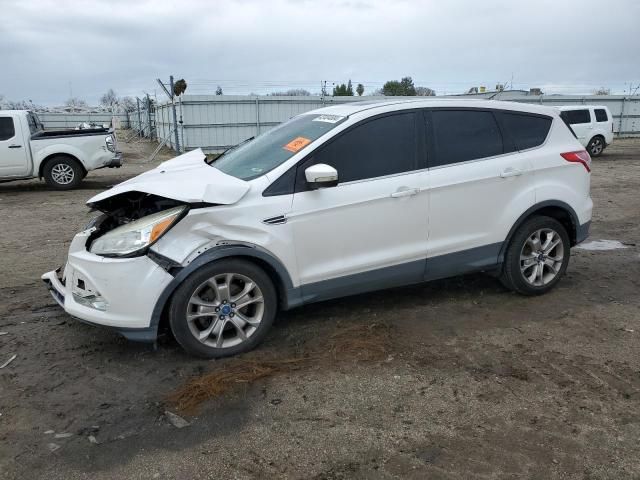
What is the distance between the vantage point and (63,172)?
12883mm

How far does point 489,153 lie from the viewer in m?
4.79

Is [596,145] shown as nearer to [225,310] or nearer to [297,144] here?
[297,144]

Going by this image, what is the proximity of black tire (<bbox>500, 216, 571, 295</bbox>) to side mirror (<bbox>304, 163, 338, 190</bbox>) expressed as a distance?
1.95 meters

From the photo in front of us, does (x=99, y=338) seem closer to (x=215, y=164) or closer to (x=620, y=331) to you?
(x=215, y=164)

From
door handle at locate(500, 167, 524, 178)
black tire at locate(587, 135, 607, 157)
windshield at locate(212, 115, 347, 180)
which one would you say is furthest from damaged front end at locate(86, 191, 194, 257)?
black tire at locate(587, 135, 607, 157)

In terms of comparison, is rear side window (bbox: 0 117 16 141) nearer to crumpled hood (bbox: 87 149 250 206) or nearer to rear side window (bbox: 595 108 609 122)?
crumpled hood (bbox: 87 149 250 206)

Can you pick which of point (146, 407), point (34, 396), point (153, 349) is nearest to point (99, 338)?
point (153, 349)

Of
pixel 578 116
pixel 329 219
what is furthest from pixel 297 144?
pixel 578 116

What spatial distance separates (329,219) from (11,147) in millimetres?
10801

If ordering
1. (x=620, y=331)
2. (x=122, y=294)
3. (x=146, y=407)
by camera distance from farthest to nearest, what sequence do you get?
(x=620, y=331) < (x=122, y=294) < (x=146, y=407)

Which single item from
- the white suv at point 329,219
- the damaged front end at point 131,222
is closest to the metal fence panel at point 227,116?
the white suv at point 329,219

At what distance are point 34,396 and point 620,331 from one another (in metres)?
4.27

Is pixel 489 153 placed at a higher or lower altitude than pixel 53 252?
higher

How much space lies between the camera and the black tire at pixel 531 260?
4945 millimetres
